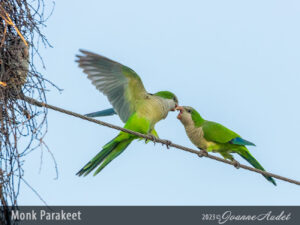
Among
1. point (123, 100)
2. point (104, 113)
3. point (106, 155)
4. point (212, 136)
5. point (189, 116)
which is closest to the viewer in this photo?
point (106, 155)

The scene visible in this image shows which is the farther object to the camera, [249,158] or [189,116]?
[189,116]

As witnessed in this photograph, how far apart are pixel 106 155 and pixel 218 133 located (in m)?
1.02

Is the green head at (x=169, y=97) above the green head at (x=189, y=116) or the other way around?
above

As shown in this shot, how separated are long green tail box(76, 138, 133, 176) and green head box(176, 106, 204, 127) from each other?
2.14 ft

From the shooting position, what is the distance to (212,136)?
504 cm

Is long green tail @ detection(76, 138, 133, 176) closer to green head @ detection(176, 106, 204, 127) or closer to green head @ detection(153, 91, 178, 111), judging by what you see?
green head @ detection(153, 91, 178, 111)

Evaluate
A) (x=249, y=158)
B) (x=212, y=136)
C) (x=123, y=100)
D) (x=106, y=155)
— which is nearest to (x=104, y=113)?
(x=123, y=100)

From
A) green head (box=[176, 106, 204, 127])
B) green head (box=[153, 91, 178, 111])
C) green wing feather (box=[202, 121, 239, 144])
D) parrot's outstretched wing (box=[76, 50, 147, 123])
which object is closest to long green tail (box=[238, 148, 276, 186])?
green wing feather (box=[202, 121, 239, 144])

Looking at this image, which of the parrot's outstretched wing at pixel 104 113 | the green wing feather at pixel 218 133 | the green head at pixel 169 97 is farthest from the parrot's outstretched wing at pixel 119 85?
the green wing feather at pixel 218 133

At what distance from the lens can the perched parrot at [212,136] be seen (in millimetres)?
5016

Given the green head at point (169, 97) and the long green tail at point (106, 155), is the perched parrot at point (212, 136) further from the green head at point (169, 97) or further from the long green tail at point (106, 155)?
the long green tail at point (106, 155)

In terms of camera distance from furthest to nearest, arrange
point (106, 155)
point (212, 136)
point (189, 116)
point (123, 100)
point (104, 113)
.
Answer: point (104, 113) < point (189, 116) < point (212, 136) < point (123, 100) < point (106, 155)

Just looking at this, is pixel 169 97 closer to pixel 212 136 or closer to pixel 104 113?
pixel 212 136

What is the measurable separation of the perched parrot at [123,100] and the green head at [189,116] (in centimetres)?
28
